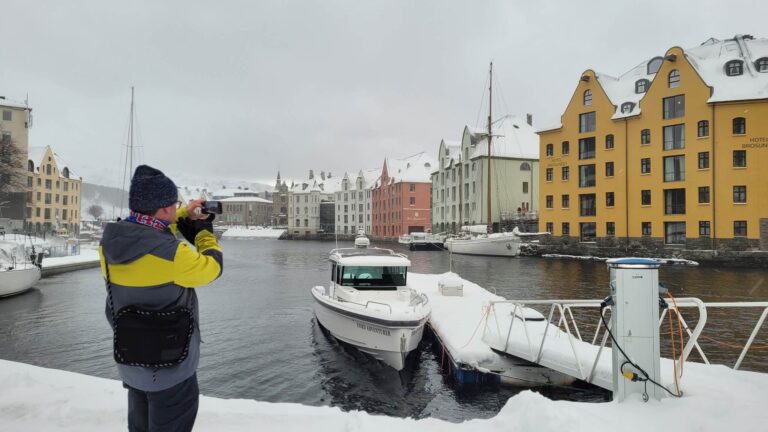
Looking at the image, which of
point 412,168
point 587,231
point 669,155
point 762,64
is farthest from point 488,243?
point 412,168

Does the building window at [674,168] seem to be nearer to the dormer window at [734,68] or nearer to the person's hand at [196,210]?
the dormer window at [734,68]

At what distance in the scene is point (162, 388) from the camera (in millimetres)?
3139

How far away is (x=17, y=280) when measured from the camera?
79.1 ft

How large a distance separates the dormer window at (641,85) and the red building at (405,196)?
52.4 meters

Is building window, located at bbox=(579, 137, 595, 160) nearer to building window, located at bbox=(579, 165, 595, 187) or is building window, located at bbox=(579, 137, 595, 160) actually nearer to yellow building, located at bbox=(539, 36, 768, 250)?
yellow building, located at bbox=(539, 36, 768, 250)

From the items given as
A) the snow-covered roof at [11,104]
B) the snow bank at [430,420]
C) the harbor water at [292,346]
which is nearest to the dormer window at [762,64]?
the harbor water at [292,346]

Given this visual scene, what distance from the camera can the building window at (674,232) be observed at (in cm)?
4342

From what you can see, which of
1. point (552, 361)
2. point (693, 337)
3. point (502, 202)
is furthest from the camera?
point (502, 202)

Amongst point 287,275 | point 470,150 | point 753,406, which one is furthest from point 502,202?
point 753,406

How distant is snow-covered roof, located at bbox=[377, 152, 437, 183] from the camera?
3885 inches

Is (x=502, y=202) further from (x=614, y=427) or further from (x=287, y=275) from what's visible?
(x=614, y=427)

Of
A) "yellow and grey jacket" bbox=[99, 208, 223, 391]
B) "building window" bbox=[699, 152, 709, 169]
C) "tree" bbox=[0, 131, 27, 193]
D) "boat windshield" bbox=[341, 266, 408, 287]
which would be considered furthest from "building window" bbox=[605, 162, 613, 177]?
"tree" bbox=[0, 131, 27, 193]

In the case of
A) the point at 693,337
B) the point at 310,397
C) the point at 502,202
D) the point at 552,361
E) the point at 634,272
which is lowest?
the point at 310,397

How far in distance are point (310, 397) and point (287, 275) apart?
27502 mm
